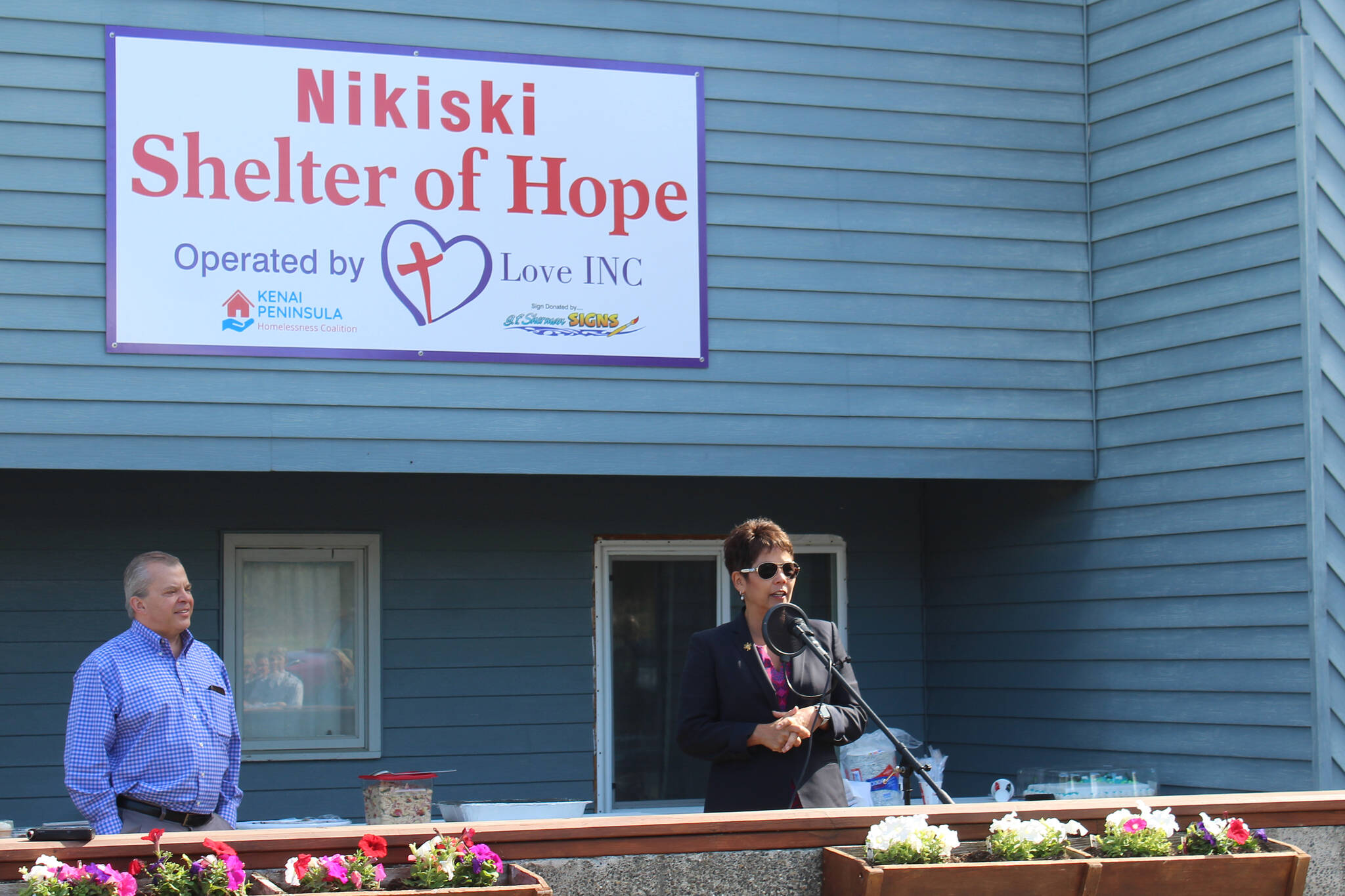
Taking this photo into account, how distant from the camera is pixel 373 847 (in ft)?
8.79

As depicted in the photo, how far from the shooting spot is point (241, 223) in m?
5.29

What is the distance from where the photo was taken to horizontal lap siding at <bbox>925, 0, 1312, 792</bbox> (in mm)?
5324

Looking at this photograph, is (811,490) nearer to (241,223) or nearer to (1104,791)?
(1104,791)

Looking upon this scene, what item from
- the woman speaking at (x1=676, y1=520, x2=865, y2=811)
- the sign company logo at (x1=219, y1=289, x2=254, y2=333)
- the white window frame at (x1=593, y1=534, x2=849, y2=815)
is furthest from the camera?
the white window frame at (x1=593, y1=534, x2=849, y2=815)

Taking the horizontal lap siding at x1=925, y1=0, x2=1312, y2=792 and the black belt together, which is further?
the horizontal lap siding at x1=925, y1=0, x2=1312, y2=792

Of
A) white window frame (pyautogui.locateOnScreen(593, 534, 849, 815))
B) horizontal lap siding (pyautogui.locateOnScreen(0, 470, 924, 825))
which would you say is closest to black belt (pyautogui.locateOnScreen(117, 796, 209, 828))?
horizontal lap siding (pyautogui.locateOnScreen(0, 470, 924, 825))

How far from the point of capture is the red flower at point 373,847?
2.67 m

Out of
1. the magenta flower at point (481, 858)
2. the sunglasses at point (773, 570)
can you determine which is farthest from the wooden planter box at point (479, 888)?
the sunglasses at point (773, 570)

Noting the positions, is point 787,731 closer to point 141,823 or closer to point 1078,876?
point 1078,876

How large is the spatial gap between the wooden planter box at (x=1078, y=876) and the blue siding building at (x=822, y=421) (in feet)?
7.85

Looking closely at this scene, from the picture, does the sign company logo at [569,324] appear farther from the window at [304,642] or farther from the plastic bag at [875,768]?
the plastic bag at [875,768]

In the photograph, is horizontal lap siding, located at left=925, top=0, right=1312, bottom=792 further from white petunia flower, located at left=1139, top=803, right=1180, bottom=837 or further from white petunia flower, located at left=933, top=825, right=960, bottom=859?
white petunia flower, located at left=933, top=825, right=960, bottom=859

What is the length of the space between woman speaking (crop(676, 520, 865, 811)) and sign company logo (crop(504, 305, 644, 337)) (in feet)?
7.58

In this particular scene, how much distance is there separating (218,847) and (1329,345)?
4.35 metres
